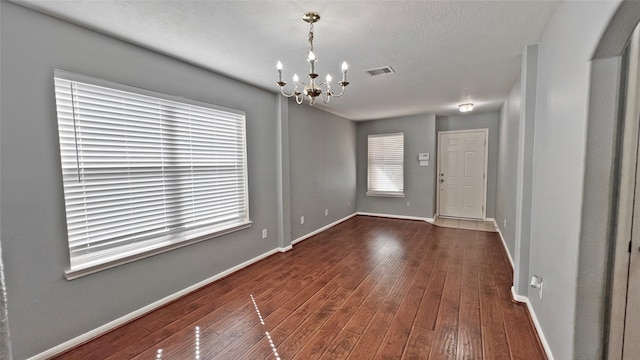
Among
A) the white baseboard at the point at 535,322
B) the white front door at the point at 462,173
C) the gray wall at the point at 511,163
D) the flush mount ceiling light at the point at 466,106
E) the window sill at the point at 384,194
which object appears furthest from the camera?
the window sill at the point at 384,194

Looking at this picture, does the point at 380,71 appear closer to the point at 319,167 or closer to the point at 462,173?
the point at 319,167

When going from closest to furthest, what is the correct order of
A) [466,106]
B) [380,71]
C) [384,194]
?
1. [380,71]
2. [466,106]
3. [384,194]

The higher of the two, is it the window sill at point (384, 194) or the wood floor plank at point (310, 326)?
the window sill at point (384, 194)

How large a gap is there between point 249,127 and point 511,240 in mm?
3779

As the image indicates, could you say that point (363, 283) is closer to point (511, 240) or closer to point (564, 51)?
point (511, 240)

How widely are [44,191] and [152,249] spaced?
0.91 meters

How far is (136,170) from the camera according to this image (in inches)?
94.9

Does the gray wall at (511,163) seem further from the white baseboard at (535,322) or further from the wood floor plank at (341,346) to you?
the wood floor plank at (341,346)

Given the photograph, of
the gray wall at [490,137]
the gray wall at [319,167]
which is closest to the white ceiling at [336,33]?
the gray wall at [319,167]

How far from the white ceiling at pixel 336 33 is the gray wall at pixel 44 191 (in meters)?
0.18

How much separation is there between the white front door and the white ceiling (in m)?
2.85

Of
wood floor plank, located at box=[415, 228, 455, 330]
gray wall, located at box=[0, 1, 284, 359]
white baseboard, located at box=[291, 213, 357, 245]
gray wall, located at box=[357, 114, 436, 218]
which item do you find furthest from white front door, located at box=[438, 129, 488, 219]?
gray wall, located at box=[0, 1, 284, 359]

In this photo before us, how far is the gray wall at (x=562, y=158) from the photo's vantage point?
142cm

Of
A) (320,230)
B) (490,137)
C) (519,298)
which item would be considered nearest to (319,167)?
(320,230)
